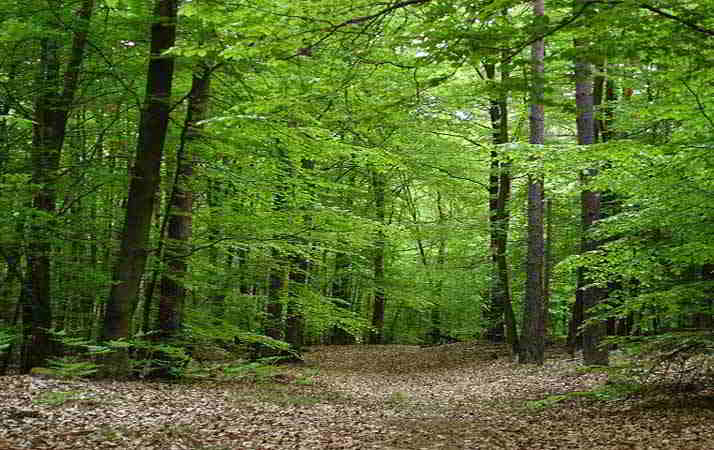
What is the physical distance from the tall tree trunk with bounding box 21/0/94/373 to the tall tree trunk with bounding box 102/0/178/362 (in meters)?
1.45

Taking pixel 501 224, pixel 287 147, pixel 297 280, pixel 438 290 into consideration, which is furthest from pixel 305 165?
pixel 438 290

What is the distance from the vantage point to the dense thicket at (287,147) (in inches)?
247

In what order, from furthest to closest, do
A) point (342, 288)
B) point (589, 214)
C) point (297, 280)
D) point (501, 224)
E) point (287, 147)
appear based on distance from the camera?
point (342, 288) < point (501, 224) < point (297, 280) < point (589, 214) < point (287, 147)

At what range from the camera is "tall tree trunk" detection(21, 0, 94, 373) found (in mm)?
10702

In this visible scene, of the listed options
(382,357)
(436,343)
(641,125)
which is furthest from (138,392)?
(436,343)

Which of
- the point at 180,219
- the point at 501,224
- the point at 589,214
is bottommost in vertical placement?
the point at 180,219

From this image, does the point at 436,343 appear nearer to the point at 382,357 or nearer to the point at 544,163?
the point at 382,357

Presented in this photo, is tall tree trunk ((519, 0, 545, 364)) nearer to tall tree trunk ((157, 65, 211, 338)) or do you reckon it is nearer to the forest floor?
the forest floor

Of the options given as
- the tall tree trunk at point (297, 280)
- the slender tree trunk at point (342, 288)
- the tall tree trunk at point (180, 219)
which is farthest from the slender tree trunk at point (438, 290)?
the tall tree trunk at point (180, 219)

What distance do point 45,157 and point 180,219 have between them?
108 inches

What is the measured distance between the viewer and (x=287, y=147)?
1166cm

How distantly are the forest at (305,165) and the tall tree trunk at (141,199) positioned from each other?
38 mm

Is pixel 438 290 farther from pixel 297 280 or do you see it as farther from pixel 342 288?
pixel 297 280

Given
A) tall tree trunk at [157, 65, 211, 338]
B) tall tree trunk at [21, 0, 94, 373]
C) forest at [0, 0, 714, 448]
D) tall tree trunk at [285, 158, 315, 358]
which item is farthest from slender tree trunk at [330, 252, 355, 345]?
tall tree trunk at [21, 0, 94, 373]
